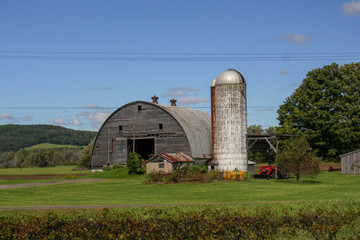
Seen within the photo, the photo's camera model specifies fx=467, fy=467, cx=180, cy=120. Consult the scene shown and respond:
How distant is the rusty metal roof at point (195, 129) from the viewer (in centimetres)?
5644

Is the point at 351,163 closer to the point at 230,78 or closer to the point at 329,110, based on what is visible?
the point at 329,110

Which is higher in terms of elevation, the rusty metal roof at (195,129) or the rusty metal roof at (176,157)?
the rusty metal roof at (195,129)

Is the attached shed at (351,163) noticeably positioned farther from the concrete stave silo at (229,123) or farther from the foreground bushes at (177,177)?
the foreground bushes at (177,177)

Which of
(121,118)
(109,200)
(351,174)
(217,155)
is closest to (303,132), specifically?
(351,174)

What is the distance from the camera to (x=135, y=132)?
197 ft

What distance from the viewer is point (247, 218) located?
1565cm

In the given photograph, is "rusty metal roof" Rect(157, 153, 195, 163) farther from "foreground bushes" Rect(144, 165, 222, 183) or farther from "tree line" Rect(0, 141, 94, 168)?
"tree line" Rect(0, 141, 94, 168)

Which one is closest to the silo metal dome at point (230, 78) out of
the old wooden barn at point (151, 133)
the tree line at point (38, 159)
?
the old wooden barn at point (151, 133)

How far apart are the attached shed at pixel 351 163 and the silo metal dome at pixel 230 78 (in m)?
15.5

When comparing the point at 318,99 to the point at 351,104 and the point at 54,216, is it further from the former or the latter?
the point at 54,216

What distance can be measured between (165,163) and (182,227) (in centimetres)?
3510

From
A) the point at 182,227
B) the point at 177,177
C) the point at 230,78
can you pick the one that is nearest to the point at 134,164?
Answer: the point at 177,177

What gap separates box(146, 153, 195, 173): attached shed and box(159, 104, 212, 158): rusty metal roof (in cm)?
353

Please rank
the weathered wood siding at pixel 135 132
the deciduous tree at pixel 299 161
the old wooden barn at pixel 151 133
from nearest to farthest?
1. the deciduous tree at pixel 299 161
2. the old wooden barn at pixel 151 133
3. the weathered wood siding at pixel 135 132
